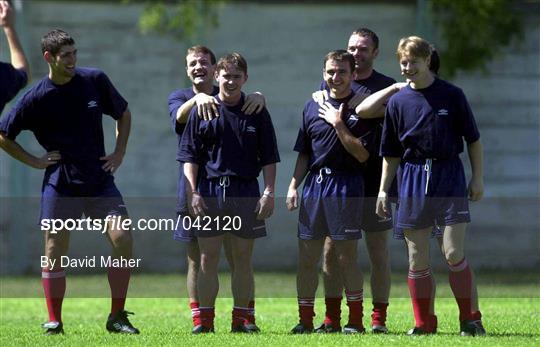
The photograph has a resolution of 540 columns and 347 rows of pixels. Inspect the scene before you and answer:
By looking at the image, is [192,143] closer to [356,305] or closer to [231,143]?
[231,143]

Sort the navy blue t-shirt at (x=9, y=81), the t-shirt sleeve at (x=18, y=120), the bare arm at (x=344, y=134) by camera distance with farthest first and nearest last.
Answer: the t-shirt sleeve at (x=18, y=120) → the bare arm at (x=344, y=134) → the navy blue t-shirt at (x=9, y=81)

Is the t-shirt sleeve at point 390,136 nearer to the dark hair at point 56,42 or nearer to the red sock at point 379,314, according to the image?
the red sock at point 379,314

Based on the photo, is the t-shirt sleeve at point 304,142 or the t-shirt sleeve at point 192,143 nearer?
the t-shirt sleeve at point 192,143

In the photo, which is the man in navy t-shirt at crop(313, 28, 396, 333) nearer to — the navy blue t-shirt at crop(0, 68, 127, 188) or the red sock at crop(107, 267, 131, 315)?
the red sock at crop(107, 267, 131, 315)

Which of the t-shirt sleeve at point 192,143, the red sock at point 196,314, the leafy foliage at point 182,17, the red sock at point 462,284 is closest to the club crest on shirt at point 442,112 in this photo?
the red sock at point 462,284

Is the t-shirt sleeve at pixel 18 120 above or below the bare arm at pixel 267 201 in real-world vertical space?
above

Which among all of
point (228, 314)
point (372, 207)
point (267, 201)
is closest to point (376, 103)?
point (372, 207)

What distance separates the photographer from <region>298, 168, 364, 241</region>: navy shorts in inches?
387

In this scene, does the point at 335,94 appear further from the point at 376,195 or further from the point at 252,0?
the point at 252,0

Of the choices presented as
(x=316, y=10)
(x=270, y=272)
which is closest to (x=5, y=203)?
(x=270, y=272)

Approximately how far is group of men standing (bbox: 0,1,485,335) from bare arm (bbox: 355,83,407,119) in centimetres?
1

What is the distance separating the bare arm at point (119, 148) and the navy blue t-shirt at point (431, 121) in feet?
6.82

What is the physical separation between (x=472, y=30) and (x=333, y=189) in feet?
25.2

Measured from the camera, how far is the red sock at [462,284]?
9531 mm
